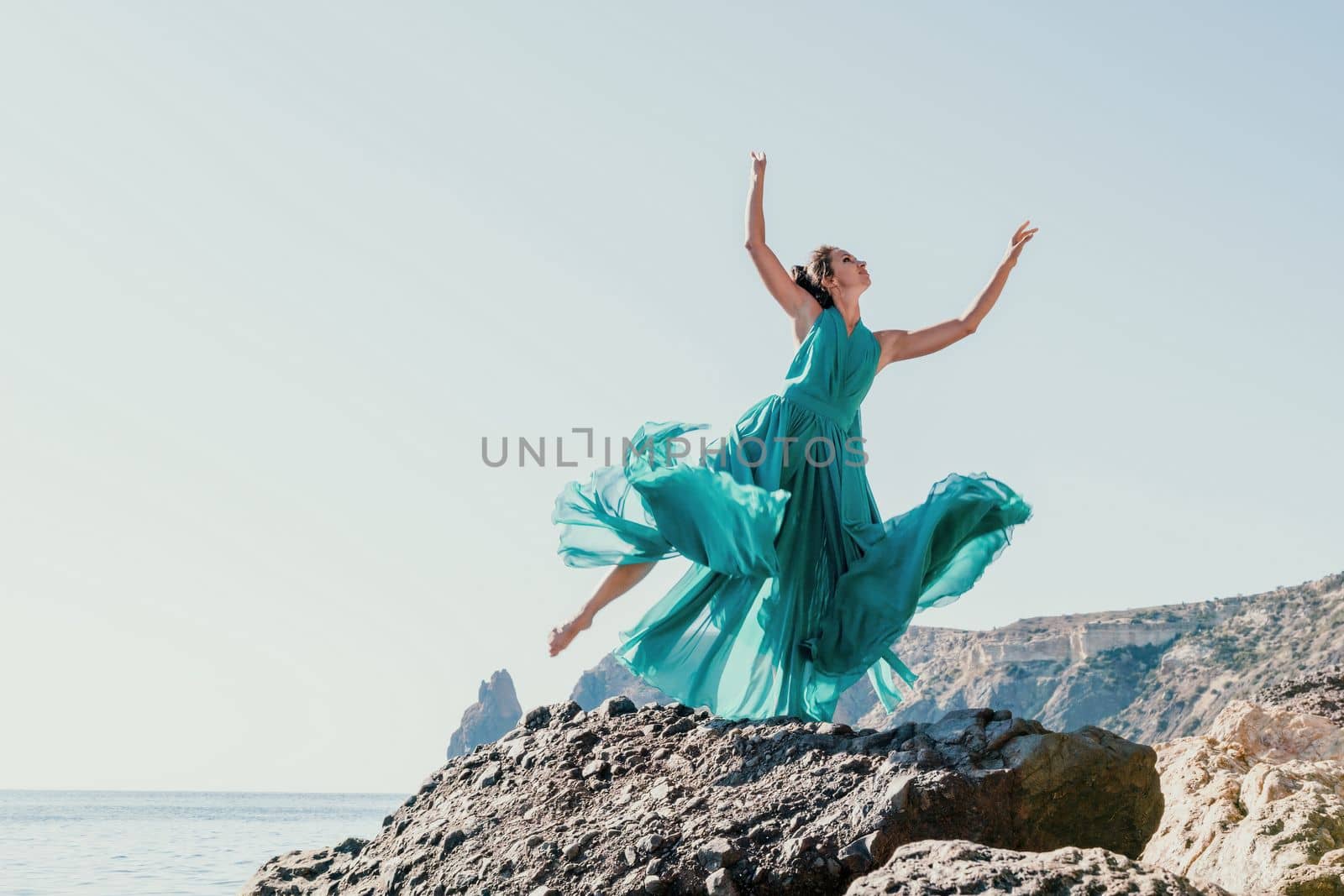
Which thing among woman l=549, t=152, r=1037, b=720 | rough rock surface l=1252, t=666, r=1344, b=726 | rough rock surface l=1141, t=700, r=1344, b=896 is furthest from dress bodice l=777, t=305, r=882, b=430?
rough rock surface l=1252, t=666, r=1344, b=726

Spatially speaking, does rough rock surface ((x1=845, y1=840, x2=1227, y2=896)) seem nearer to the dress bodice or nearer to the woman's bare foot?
the woman's bare foot

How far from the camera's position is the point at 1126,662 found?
68000mm

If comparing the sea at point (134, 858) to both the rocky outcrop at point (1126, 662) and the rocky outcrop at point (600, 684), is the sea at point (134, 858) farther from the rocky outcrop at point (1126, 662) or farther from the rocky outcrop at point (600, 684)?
the rocky outcrop at point (600, 684)

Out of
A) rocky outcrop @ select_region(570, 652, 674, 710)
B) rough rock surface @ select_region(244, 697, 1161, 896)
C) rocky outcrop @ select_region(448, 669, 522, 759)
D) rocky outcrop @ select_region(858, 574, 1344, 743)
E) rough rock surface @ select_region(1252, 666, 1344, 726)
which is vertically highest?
rocky outcrop @ select_region(448, 669, 522, 759)

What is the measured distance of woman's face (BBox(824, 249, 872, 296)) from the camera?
5.95 metres

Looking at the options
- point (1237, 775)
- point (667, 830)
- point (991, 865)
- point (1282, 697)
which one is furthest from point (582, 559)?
point (1282, 697)

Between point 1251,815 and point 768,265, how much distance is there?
3.14 metres

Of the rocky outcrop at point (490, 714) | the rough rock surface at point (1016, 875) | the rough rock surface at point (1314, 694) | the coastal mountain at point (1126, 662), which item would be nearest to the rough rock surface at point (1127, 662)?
the coastal mountain at point (1126, 662)

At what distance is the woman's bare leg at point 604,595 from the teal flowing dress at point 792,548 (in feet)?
0.18

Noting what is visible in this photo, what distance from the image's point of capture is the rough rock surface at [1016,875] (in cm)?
285

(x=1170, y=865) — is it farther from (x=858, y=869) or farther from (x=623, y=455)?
(x=623, y=455)

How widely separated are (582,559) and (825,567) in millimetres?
1079

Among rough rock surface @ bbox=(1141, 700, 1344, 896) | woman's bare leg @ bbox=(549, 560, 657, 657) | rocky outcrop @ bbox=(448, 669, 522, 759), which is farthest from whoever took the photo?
rocky outcrop @ bbox=(448, 669, 522, 759)

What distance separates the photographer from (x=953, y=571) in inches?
217
